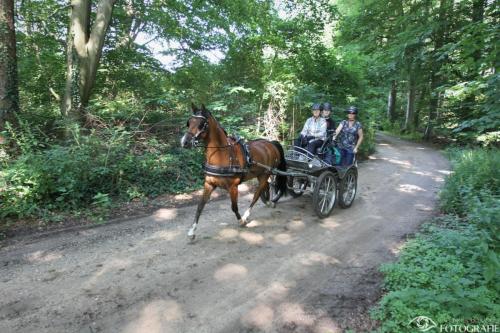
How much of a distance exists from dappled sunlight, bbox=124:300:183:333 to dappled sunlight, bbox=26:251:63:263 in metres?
2.06

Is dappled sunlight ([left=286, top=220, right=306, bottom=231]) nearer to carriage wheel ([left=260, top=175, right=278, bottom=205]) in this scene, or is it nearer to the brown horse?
the brown horse

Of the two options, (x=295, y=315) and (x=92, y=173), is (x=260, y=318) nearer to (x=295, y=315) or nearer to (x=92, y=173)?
(x=295, y=315)

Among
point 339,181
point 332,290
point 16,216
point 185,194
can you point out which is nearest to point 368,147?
point 339,181

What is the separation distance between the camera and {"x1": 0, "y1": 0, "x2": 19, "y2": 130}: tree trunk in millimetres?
7191

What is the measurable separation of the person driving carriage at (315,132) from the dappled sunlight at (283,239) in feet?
7.69

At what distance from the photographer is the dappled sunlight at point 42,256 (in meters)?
4.61

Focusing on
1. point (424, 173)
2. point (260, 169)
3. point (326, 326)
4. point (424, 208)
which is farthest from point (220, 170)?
point (424, 173)

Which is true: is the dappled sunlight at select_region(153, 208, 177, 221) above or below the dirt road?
above

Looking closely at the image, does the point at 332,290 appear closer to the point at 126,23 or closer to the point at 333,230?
the point at 333,230

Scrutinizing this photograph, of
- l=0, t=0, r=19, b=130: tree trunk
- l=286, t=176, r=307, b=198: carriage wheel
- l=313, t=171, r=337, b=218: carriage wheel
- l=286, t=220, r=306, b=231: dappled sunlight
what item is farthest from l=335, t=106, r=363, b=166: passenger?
l=0, t=0, r=19, b=130: tree trunk

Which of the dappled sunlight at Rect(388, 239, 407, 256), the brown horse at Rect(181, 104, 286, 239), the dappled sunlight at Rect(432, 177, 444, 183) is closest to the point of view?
the brown horse at Rect(181, 104, 286, 239)

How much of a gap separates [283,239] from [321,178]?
158 centimetres

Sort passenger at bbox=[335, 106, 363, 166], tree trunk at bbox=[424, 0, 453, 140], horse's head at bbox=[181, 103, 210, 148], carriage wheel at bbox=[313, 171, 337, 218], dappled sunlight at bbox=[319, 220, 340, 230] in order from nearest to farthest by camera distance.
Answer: horse's head at bbox=[181, 103, 210, 148] < dappled sunlight at bbox=[319, 220, 340, 230] < carriage wheel at bbox=[313, 171, 337, 218] < passenger at bbox=[335, 106, 363, 166] < tree trunk at bbox=[424, 0, 453, 140]

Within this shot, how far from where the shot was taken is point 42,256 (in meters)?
4.72
